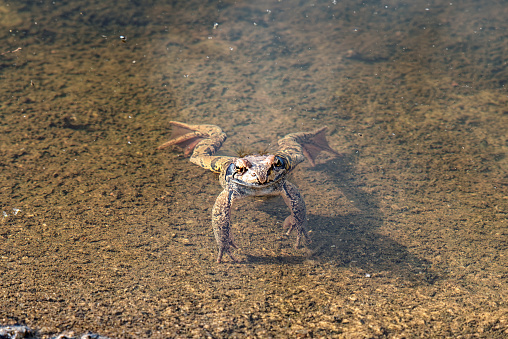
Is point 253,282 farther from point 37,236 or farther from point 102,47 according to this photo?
point 102,47

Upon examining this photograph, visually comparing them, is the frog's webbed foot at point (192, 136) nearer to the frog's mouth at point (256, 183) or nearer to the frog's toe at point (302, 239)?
the frog's mouth at point (256, 183)

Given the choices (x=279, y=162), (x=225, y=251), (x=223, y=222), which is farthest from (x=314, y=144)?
(x=225, y=251)

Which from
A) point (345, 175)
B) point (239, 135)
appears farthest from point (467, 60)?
point (239, 135)

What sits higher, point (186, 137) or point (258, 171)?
point (258, 171)

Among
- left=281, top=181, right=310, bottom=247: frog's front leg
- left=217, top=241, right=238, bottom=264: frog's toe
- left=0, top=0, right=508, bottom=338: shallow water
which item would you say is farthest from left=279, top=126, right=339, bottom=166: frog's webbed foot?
left=217, top=241, right=238, bottom=264: frog's toe

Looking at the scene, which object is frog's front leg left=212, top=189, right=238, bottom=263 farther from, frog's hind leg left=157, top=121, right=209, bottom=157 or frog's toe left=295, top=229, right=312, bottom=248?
frog's hind leg left=157, top=121, right=209, bottom=157

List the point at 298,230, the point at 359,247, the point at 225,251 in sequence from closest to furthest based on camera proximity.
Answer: the point at 225,251 → the point at 359,247 → the point at 298,230

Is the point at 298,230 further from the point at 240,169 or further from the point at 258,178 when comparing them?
the point at 240,169

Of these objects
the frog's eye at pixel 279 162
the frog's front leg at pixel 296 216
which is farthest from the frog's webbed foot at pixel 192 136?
the frog's front leg at pixel 296 216
